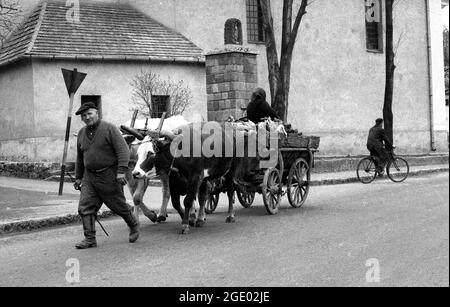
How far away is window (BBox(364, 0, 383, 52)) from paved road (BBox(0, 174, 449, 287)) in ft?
74.3

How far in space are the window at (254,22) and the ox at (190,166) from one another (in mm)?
18632

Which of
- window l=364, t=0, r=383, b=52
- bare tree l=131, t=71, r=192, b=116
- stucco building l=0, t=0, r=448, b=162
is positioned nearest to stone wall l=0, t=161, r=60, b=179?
stucco building l=0, t=0, r=448, b=162

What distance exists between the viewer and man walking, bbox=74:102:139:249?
346 inches

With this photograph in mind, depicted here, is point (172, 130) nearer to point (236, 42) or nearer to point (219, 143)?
point (219, 143)

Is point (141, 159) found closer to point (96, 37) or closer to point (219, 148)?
point (219, 148)

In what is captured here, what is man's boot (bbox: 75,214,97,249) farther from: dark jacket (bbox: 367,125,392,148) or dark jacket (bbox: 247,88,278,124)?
dark jacket (bbox: 367,125,392,148)

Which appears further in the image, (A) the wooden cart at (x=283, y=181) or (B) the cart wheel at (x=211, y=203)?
(B) the cart wheel at (x=211, y=203)

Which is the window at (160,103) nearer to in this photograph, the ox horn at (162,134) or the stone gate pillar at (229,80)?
the stone gate pillar at (229,80)

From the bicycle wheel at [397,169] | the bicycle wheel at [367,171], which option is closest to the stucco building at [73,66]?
the bicycle wheel at [367,171]

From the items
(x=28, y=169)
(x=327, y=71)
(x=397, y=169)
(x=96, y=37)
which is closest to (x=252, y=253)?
(x=397, y=169)

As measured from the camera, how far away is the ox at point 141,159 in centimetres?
944

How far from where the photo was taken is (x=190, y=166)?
987 centimetres
